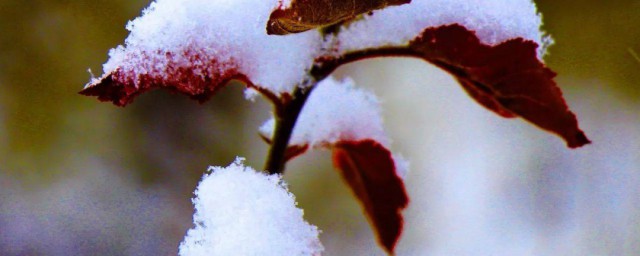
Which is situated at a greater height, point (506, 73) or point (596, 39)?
point (596, 39)

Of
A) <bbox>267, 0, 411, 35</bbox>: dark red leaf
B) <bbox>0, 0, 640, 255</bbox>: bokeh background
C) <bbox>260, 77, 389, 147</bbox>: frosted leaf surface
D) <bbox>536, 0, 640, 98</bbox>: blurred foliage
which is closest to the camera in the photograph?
<bbox>267, 0, 411, 35</bbox>: dark red leaf

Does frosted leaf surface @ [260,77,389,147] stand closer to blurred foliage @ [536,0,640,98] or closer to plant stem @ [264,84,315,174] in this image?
plant stem @ [264,84,315,174]

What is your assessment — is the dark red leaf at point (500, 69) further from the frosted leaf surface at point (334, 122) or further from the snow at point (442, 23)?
the frosted leaf surface at point (334, 122)

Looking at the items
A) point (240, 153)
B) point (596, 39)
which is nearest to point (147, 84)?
point (240, 153)

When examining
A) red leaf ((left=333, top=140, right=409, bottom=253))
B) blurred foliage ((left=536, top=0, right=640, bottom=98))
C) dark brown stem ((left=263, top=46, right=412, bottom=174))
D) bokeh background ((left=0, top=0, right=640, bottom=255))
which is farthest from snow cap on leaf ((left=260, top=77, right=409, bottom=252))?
blurred foliage ((left=536, top=0, right=640, bottom=98))

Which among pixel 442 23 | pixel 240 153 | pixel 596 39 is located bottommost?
pixel 442 23

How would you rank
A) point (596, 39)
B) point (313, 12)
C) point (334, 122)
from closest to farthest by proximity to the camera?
point (313, 12) → point (334, 122) → point (596, 39)

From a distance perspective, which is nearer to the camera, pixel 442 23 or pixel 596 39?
pixel 442 23

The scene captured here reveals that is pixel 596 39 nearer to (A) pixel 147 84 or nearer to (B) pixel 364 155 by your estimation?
(B) pixel 364 155
